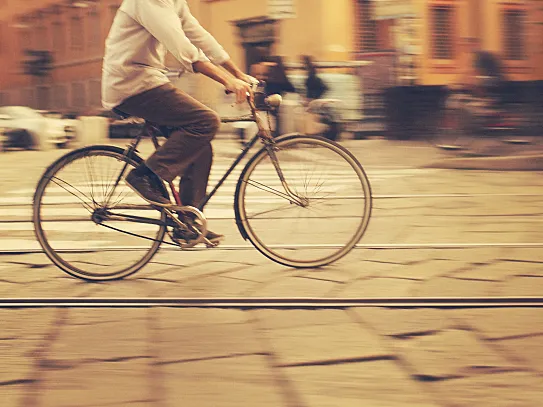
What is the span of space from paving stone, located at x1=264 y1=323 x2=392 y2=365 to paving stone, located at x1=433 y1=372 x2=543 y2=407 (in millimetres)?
413

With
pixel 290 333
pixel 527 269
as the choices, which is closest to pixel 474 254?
pixel 527 269

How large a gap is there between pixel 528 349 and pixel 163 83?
2174 mm

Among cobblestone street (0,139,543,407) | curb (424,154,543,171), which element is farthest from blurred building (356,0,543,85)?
cobblestone street (0,139,543,407)

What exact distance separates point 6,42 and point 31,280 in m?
46.5

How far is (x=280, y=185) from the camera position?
5.38 meters

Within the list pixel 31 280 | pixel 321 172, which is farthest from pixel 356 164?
pixel 31 280

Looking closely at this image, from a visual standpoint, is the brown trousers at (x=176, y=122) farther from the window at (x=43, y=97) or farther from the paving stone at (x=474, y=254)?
the window at (x=43, y=97)

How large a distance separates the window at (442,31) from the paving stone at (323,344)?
68.7ft

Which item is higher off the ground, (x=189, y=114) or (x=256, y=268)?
(x=189, y=114)

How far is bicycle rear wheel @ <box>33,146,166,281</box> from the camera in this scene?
523cm

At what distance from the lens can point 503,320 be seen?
165 inches

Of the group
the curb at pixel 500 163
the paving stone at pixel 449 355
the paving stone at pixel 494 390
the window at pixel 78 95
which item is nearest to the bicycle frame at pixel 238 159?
the paving stone at pixel 449 355

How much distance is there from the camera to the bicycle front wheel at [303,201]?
5328 mm

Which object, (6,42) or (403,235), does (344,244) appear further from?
(6,42)
